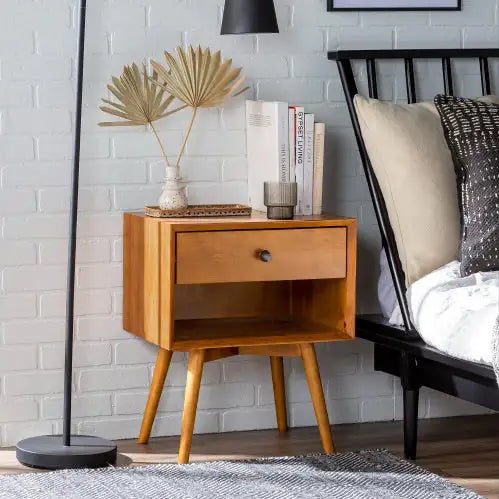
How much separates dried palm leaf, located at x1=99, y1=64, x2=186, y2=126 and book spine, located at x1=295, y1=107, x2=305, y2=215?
0.35 metres

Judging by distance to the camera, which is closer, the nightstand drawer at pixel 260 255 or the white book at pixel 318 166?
the nightstand drawer at pixel 260 255

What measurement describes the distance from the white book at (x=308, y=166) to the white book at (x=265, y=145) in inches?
2.4

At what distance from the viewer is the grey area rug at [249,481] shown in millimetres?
2631

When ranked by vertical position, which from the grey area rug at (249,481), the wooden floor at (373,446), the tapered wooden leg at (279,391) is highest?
the tapered wooden leg at (279,391)

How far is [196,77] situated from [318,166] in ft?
1.39

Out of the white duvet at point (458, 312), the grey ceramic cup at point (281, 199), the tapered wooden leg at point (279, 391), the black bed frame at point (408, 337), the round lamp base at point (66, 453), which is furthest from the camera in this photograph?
the tapered wooden leg at point (279, 391)

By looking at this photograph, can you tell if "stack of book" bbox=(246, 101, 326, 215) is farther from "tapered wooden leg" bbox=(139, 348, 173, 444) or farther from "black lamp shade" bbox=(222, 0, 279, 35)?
"tapered wooden leg" bbox=(139, 348, 173, 444)

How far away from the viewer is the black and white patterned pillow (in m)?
2.80

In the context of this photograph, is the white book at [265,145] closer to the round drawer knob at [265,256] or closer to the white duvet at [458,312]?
the round drawer knob at [265,256]

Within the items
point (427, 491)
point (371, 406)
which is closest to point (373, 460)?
point (427, 491)

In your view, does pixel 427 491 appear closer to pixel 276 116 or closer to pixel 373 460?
pixel 373 460

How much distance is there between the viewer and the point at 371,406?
3.49 metres

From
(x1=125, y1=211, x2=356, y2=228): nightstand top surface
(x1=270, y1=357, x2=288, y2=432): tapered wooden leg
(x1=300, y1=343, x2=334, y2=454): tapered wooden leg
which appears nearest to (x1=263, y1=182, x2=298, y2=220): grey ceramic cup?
(x1=125, y1=211, x2=356, y2=228): nightstand top surface

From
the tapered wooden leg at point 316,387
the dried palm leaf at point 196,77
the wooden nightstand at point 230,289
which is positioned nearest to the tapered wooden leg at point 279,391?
the wooden nightstand at point 230,289
